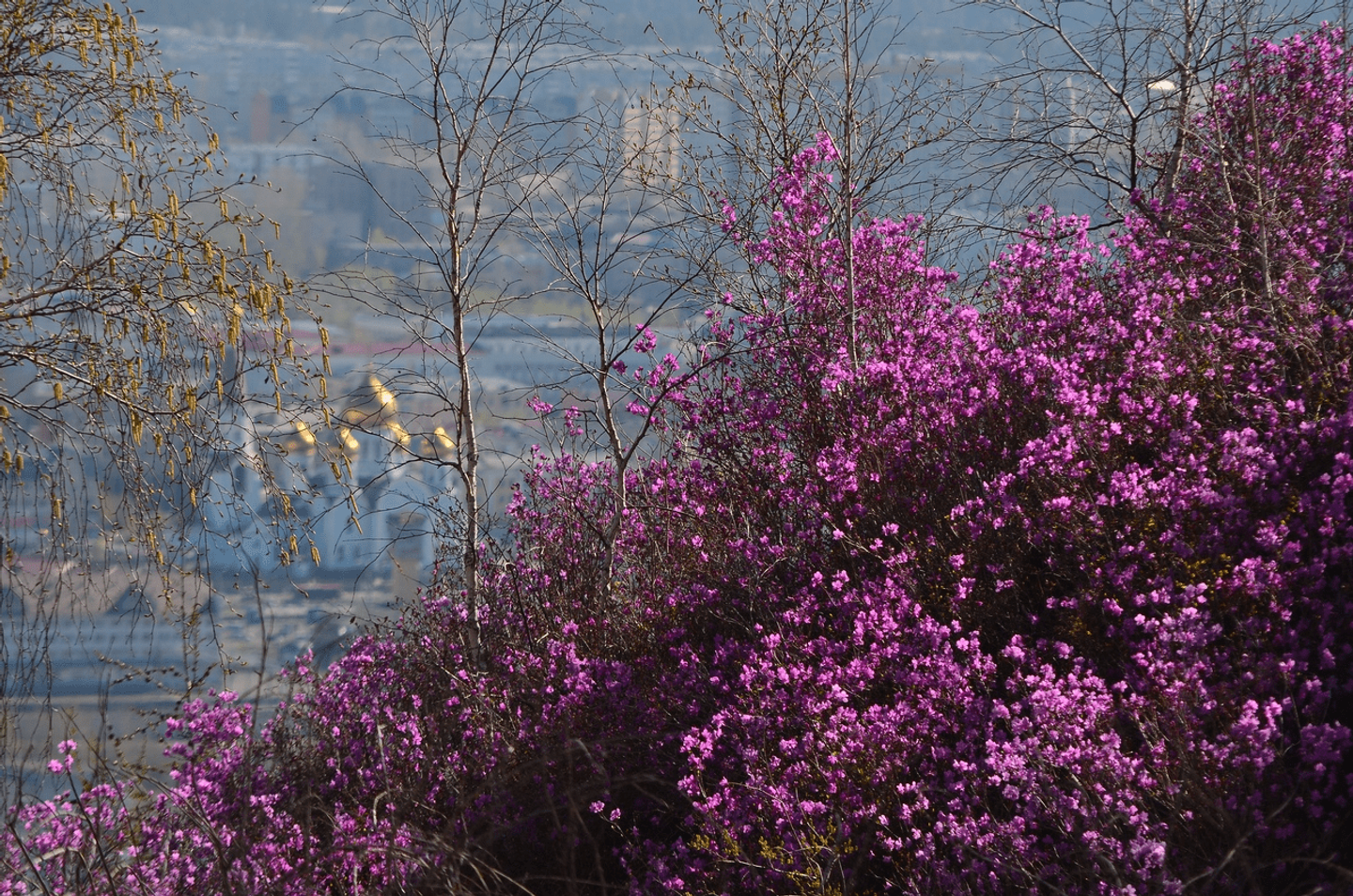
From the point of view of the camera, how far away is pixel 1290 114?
5.76 meters

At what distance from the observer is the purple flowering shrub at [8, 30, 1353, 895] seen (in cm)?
289

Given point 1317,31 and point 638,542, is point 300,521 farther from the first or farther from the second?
point 1317,31

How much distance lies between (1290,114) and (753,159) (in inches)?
120

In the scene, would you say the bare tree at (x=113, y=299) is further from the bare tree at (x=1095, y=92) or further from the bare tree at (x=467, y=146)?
the bare tree at (x=1095, y=92)

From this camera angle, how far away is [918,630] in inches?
145

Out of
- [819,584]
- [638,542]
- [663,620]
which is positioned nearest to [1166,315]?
[819,584]

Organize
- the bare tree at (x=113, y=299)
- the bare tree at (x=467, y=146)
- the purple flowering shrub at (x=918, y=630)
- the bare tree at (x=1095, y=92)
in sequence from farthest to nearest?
the bare tree at (x=1095, y=92), the bare tree at (x=467, y=146), the bare tree at (x=113, y=299), the purple flowering shrub at (x=918, y=630)

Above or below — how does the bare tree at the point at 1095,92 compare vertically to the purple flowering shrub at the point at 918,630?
above

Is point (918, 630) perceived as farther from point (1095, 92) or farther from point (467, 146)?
point (1095, 92)

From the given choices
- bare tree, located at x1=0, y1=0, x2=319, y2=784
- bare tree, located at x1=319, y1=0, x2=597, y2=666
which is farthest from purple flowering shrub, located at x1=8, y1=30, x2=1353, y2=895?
bare tree, located at x1=0, y1=0, x2=319, y2=784

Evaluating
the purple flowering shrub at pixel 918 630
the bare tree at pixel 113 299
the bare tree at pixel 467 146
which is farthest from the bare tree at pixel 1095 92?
the bare tree at pixel 113 299

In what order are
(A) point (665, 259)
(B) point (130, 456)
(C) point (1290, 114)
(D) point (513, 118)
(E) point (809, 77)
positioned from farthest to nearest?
(A) point (665, 259) < (E) point (809, 77) < (D) point (513, 118) < (C) point (1290, 114) < (B) point (130, 456)

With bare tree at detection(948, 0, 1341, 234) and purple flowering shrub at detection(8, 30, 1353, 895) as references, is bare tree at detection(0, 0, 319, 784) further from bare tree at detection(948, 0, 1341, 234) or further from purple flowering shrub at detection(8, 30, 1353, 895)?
bare tree at detection(948, 0, 1341, 234)

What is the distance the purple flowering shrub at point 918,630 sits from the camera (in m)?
2.89
